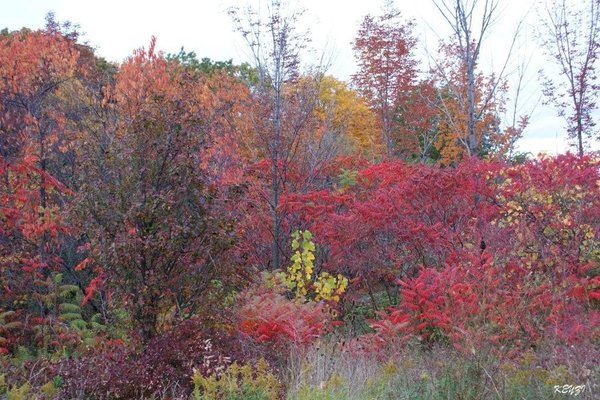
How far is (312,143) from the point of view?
12.1 m

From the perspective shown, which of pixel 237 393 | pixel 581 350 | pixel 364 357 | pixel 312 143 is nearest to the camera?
pixel 237 393

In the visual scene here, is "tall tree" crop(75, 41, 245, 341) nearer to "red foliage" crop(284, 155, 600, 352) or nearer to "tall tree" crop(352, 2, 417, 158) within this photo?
"red foliage" crop(284, 155, 600, 352)

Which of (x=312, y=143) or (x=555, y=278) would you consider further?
(x=312, y=143)

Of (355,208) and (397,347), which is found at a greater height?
(355,208)

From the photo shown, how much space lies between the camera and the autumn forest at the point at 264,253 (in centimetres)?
564

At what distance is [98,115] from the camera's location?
10.5 m

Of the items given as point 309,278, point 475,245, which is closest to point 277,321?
point 309,278

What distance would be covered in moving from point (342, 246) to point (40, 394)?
549cm

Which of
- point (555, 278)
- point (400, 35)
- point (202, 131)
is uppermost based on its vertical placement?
point (400, 35)

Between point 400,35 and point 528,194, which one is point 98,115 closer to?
point 528,194

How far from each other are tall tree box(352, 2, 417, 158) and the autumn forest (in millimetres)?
8700

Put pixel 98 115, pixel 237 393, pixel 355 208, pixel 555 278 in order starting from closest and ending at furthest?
pixel 237 393 < pixel 555 278 < pixel 355 208 < pixel 98 115

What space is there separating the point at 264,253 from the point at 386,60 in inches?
474

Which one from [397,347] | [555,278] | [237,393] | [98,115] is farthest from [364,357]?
[98,115]
